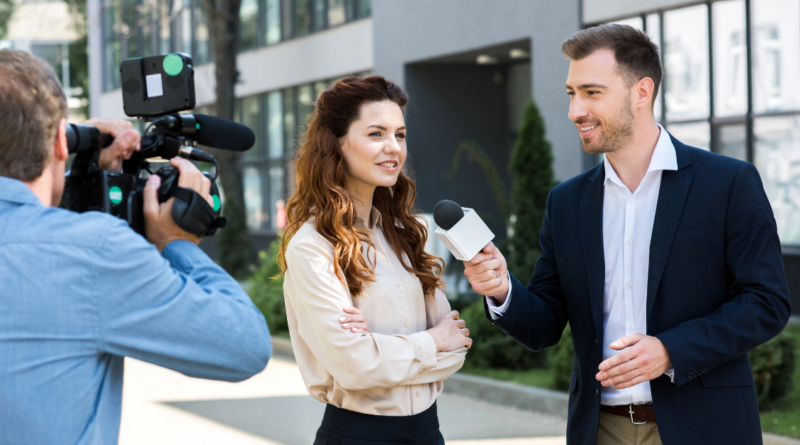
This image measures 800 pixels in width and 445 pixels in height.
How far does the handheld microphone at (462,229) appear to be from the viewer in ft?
8.98

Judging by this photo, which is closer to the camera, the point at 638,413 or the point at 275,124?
the point at 638,413

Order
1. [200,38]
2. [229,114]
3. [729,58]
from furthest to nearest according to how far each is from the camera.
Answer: [200,38]
[229,114]
[729,58]

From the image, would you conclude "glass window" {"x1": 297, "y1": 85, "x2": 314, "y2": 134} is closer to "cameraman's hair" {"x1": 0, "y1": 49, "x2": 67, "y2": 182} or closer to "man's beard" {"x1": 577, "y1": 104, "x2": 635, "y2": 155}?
"man's beard" {"x1": 577, "y1": 104, "x2": 635, "y2": 155}

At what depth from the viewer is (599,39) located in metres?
2.96

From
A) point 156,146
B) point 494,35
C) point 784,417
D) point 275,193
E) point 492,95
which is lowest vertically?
point 784,417

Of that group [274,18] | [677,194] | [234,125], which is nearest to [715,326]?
[677,194]

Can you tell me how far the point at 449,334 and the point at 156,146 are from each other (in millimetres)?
1285

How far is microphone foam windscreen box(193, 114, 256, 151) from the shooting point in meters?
2.43

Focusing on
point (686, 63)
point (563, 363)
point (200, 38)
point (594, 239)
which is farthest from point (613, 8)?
point (200, 38)

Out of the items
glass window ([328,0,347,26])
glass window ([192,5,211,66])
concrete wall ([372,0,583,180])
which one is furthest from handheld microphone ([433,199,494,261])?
glass window ([192,5,211,66])

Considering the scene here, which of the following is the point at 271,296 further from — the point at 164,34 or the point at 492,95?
the point at 164,34

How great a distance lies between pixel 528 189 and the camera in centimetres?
978

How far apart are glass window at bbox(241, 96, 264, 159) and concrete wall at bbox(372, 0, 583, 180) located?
6234 mm

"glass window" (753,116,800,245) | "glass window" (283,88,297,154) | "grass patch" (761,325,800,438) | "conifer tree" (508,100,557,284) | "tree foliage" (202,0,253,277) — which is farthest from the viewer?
"glass window" (283,88,297,154)
